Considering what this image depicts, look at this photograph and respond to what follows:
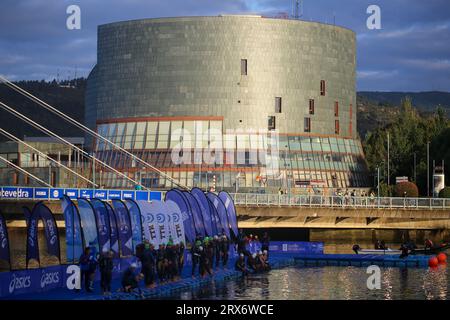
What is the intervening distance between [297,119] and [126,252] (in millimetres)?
83044

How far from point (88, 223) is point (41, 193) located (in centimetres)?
3159

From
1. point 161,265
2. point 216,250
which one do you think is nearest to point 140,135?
point 216,250

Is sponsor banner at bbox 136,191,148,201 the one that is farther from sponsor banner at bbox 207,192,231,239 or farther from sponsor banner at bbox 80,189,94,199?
sponsor banner at bbox 207,192,231,239

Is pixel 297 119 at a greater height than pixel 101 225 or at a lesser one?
greater

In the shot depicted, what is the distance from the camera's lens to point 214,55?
143750mm

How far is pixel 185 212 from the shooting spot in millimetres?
73750

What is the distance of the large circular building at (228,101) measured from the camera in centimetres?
14262

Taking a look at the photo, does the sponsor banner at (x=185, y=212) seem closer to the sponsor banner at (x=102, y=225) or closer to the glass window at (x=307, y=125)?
the sponsor banner at (x=102, y=225)

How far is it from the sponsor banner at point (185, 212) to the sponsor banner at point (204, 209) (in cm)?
240

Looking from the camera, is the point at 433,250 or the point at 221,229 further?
the point at 433,250

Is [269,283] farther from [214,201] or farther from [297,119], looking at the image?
[297,119]

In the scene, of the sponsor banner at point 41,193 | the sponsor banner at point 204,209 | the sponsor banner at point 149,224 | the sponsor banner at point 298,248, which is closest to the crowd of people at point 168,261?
the sponsor banner at point 149,224
